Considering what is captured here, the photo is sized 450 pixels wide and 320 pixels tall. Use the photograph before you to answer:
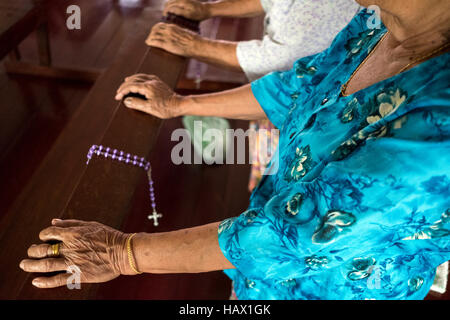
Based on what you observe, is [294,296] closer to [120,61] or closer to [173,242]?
[173,242]

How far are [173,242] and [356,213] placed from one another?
1.35ft

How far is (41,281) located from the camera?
821 mm

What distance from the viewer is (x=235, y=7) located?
5.94 feet

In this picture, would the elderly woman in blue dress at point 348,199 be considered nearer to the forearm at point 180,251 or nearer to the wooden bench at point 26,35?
the forearm at point 180,251

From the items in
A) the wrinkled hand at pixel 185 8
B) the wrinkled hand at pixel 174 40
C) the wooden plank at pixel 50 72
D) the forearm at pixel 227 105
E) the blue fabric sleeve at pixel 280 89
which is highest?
the wrinkled hand at pixel 185 8

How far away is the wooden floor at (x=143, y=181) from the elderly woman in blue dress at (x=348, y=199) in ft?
2.19

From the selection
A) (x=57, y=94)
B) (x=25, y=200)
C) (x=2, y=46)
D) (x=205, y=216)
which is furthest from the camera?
(x=57, y=94)

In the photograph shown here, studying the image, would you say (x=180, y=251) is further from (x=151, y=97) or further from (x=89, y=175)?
(x=151, y=97)

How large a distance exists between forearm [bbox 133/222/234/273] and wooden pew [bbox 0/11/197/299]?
123 mm

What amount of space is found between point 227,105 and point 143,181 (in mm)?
806

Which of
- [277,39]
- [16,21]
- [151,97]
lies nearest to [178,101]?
[151,97]

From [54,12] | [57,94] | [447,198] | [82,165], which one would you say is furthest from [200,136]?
[447,198]

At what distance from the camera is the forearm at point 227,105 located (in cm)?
134

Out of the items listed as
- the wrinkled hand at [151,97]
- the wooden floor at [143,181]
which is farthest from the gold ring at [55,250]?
the wooden floor at [143,181]
